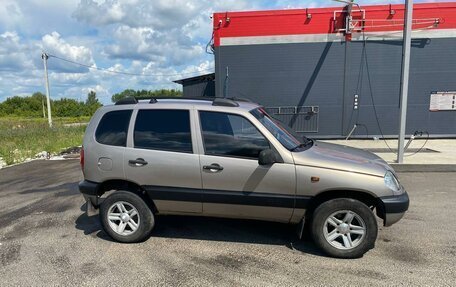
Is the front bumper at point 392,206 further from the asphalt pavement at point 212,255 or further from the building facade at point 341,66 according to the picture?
the building facade at point 341,66

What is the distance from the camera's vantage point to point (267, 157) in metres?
3.80

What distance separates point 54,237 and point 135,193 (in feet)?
4.65

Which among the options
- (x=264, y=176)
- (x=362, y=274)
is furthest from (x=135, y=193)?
(x=362, y=274)

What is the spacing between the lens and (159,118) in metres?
4.35

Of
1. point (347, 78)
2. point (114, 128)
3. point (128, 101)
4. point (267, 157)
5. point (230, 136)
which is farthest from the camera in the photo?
point (347, 78)

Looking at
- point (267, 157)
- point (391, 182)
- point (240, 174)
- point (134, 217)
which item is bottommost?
point (134, 217)

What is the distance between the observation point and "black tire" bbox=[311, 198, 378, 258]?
385 cm

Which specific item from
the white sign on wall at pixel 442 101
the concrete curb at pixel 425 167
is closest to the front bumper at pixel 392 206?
the concrete curb at pixel 425 167

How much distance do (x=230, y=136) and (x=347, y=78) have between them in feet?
40.7

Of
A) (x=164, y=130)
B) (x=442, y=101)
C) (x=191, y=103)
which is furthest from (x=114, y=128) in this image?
(x=442, y=101)

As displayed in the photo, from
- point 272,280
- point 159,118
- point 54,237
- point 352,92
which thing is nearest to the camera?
point 272,280

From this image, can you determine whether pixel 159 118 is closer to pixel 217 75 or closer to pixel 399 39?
pixel 217 75

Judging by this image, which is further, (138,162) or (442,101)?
(442,101)

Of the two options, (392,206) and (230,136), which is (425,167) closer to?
(392,206)
